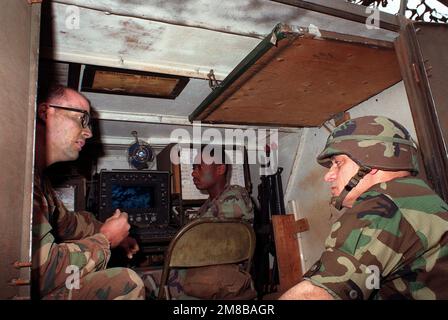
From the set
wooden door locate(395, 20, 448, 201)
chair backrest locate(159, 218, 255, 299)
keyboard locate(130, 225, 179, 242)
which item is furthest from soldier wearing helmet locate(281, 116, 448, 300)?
keyboard locate(130, 225, 179, 242)

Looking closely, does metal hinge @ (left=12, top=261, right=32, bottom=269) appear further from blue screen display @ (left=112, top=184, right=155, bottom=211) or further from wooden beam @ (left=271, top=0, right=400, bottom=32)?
blue screen display @ (left=112, top=184, right=155, bottom=211)

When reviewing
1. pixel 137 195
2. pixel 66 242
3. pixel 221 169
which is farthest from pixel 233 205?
pixel 66 242

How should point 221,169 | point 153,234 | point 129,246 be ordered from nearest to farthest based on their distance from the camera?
point 129,246 < point 153,234 < point 221,169

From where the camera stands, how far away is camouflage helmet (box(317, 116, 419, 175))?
57.0 inches

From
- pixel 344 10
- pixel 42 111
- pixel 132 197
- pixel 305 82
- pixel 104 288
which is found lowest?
pixel 104 288

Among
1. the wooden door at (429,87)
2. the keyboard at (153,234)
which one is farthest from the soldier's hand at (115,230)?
the wooden door at (429,87)

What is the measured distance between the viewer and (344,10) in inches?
70.1

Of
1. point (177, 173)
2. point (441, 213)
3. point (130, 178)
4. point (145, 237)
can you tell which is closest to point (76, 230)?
point (145, 237)

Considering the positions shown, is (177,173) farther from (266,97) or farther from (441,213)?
(441,213)

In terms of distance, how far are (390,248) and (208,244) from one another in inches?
52.2

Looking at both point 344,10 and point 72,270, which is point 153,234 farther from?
point 344,10

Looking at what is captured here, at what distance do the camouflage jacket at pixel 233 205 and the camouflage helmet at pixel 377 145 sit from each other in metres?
1.71

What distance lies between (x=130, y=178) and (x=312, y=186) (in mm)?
2011
